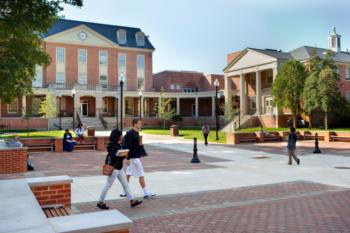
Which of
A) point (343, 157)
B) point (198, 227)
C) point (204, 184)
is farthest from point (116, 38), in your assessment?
point (198, 227)

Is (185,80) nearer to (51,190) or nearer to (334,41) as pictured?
(334,41)

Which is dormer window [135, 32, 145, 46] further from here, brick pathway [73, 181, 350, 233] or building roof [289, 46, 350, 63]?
brick pathway [73, 181, 350, 233]

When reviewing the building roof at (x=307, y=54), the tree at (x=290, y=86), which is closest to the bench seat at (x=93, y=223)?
the tree at (x=290, y=86)

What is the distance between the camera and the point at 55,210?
5.95 meters

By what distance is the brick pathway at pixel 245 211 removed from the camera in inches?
236

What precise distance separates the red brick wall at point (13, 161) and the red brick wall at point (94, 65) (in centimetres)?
3688

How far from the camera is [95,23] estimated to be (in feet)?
180

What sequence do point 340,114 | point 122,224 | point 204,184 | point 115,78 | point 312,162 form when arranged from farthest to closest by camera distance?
point 115,78 < point 340,114 < point 312,162 < point 204,184 < point 122,224

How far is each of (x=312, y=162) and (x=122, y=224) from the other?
13517 mm

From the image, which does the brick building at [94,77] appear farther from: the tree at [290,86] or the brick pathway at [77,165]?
the brick pathway at [77,165]

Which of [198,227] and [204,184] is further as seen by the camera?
[204,184]

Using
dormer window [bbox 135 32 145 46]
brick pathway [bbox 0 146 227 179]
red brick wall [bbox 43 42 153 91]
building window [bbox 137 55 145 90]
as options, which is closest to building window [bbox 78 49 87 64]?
red brick wall [bbox 43 42 153 91]

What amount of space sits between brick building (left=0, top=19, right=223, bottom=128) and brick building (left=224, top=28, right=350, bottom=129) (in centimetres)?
567

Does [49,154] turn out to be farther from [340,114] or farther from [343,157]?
[340,114]
